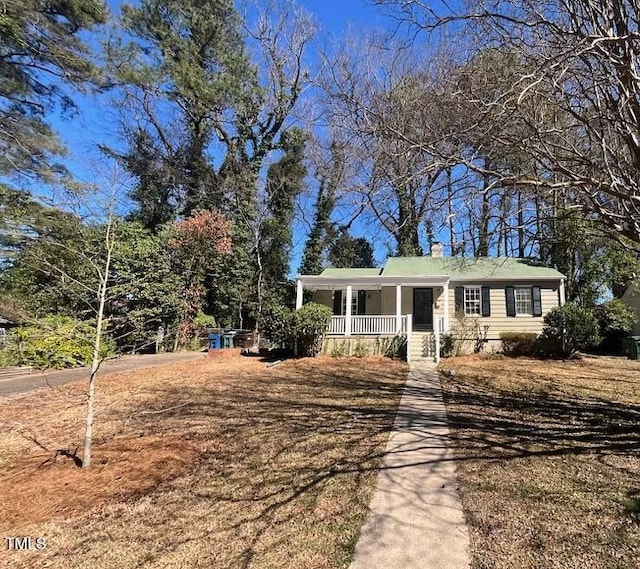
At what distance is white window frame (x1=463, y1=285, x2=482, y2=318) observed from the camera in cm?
1656

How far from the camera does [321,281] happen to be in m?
16.3

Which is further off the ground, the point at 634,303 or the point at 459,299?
the point at 634,303

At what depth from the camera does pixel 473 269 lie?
1720 centimetres

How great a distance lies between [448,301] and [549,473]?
Result: 13.3 m

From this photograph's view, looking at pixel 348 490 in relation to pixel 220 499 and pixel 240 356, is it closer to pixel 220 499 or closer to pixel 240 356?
pixel 220 499

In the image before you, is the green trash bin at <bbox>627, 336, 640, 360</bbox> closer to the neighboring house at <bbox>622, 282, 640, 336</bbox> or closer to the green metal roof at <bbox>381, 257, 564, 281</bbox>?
the green metal roof at <bbox>381, 257, 564, 281</bbox>

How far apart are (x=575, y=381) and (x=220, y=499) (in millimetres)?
8922

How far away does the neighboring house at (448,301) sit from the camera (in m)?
14.9

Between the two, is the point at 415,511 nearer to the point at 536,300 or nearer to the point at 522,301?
the point at 522,301

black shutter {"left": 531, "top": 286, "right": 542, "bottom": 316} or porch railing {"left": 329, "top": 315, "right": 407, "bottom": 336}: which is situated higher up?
black shutter {"left": 531, "top": 286, "right": 542, "bottom": 316}

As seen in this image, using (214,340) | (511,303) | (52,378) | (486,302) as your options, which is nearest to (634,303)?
(511,303)

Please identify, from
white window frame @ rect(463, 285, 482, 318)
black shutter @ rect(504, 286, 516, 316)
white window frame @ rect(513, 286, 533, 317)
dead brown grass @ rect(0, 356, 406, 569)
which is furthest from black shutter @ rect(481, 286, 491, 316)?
dead brown grass @ rect(0, 356, 406, 569)

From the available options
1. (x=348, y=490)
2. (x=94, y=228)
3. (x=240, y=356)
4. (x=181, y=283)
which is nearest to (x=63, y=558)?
(x=348, y=490)

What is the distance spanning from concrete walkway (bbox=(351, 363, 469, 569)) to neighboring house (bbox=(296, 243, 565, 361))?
31.4ft
